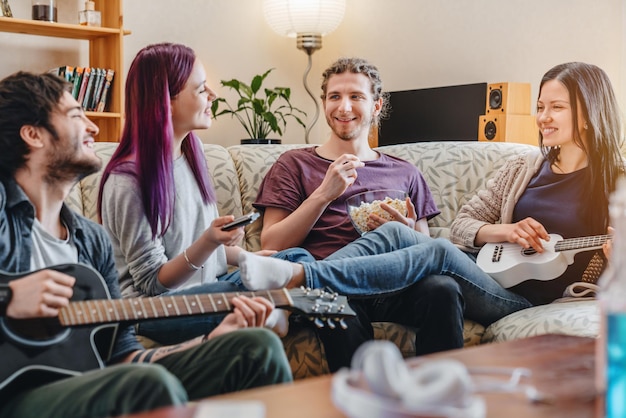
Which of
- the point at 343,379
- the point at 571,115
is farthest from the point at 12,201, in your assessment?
the point at 571,115

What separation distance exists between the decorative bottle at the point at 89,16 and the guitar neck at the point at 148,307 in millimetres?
2800

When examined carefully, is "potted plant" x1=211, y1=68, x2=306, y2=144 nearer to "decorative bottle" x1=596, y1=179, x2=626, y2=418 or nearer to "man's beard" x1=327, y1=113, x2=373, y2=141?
"man's beard" x1=327, y1=113, x2=373, y2=141

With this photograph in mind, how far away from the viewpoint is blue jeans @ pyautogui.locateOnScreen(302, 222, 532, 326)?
6.44 feet

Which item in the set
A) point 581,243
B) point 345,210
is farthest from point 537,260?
point 345,210

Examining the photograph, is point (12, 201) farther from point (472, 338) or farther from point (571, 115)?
point (571, 115)

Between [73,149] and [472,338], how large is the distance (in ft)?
3.68

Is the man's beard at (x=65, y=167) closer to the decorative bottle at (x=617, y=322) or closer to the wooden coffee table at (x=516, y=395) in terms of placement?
the wooden coffee table at (x=516, y=395)

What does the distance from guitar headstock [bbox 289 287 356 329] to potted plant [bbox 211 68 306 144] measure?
271cm

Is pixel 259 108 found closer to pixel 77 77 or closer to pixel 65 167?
pixel 77 77

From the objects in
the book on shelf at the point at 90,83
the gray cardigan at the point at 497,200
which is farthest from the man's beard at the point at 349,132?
the book on shelf at the point at 90,83

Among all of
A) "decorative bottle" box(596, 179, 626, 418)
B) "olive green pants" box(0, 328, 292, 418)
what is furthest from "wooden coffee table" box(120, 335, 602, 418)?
"olive green pants" box(0, 328, 292, 418)

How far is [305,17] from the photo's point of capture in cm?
437

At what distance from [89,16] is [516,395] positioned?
3.41m

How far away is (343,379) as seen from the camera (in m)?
0.92
